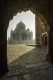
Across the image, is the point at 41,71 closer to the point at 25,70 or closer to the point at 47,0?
the point at 25,70

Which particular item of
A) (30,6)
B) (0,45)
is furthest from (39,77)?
(30,6)

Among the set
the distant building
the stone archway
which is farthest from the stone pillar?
the distant building

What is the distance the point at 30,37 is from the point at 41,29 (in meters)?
27.7

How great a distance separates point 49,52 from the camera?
24.4 ft

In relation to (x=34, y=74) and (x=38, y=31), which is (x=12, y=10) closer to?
(x=34, y=74)

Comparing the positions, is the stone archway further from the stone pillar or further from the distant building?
the distant building

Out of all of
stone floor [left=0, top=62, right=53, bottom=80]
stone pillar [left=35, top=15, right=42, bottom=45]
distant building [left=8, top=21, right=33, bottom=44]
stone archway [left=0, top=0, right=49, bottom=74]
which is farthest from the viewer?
distant building [left=8, top=21, right=33, bottom=44]

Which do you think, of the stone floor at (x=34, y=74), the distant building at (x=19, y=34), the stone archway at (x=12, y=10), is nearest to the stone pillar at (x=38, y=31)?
the stone archway at (x=12, y=10)

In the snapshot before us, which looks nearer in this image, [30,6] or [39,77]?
[39,77]

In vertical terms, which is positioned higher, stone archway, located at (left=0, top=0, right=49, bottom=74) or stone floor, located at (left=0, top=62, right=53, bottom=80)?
stone archway, located at (left=0, top=0, right=49, bottom=74)

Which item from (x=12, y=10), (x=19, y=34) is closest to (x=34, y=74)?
(x=12, y=10)

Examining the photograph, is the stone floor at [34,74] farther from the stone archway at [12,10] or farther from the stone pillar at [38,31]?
the stone pillar at [38,31]

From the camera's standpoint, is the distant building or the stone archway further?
the distant building

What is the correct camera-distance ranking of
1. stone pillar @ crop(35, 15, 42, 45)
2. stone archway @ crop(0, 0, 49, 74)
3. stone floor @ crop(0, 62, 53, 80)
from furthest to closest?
stone pillar @ crop(35, 15, 42, 45) → stone archway @ crop(0, 0, 49, 74) → stone floor @ crop(0, 62, 53, 80)
